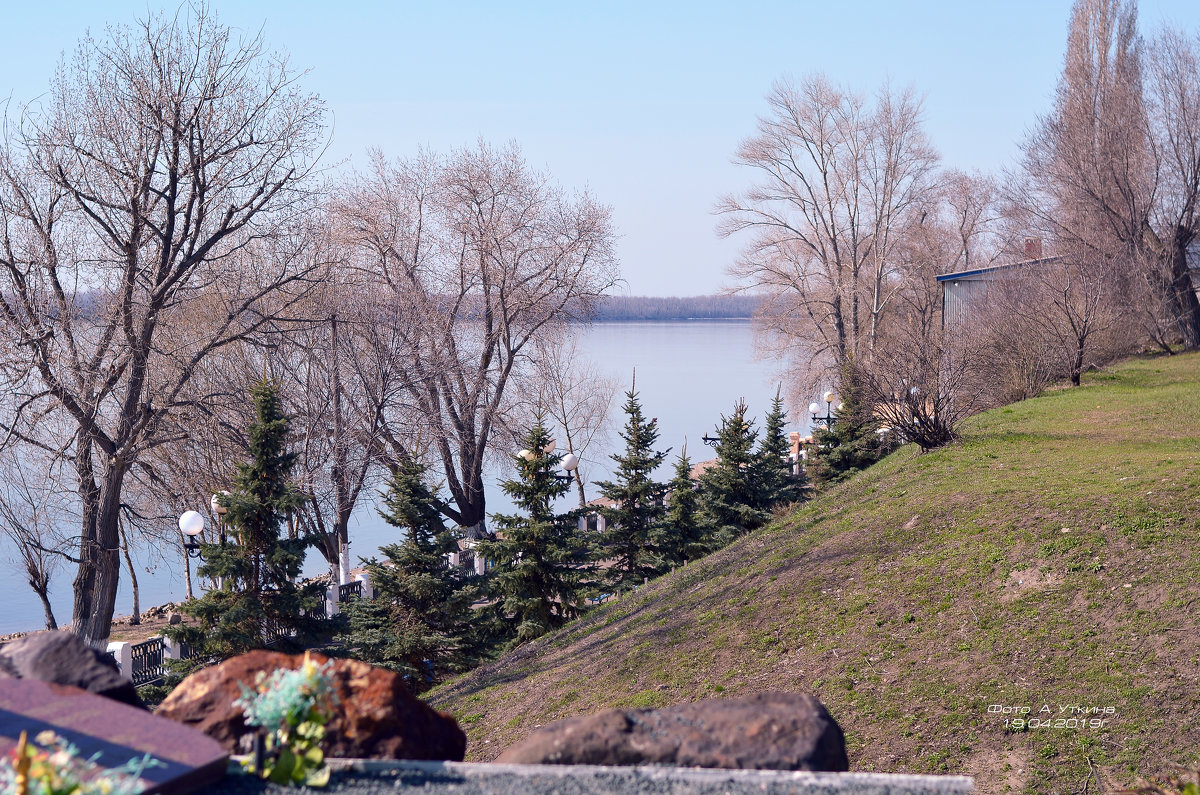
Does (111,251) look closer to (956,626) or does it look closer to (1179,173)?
(956,626)

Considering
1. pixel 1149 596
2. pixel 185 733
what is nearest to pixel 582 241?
pixel 1149 596

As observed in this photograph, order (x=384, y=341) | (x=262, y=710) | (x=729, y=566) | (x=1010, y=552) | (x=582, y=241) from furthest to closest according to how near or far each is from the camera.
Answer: (x=582, y=241) → (x=384, y=341) → (x=729, y=566) → (x=1010, y=552) → (x=262, y=710)

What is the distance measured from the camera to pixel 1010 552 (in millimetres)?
8367

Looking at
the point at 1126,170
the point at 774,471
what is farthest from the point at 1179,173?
the point at 774,471

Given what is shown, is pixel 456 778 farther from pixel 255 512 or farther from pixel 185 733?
pixel 255 512

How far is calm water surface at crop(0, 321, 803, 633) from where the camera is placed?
26.1 metres

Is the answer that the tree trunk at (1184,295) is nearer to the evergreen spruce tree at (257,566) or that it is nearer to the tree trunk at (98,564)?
the evergreen spruce tree at (257,566)

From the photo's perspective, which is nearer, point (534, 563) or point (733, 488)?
point (534, 563)

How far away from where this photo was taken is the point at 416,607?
39.1 feet

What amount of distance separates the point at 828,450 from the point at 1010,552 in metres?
13.8

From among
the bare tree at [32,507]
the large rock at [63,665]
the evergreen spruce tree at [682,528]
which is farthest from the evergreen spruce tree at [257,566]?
the evergreen spruce tree at [682,528]

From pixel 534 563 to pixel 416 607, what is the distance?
6.92 feet

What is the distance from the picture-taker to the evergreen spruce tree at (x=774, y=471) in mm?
18578

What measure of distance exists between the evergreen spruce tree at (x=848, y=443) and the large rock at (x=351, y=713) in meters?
17.7
